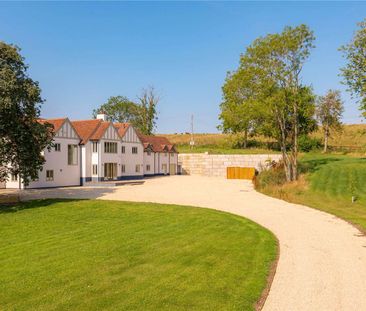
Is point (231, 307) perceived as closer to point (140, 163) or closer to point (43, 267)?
point (43, 267)

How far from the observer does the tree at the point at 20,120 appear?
899 inches

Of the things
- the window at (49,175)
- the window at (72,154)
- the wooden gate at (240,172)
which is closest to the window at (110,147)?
the window at (72,154)

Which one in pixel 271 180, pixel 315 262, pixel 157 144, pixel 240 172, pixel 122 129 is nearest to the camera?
pixel 315 262

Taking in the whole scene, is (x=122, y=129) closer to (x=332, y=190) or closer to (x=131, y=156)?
(x=131, y=156)

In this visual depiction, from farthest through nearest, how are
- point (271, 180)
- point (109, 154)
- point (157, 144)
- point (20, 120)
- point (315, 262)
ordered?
point (157, 144)
point (109, 154)
point (271, 180)
point (20, 120)
point (315, 262)

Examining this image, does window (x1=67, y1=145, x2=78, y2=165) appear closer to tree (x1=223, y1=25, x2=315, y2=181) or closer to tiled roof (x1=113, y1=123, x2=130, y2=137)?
tiled roof (x1=113, y1=123, x2=130, y2=137)

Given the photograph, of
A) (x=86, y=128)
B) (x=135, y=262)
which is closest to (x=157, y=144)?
(x=86, y=128)

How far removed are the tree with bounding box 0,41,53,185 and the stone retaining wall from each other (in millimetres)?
34925

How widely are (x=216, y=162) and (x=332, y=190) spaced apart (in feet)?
101

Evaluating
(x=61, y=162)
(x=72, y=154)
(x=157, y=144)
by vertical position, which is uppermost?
(x=157, y=144)

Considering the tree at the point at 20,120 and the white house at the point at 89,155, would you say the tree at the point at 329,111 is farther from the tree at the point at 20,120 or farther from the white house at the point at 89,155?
the tree at the point at 20,120

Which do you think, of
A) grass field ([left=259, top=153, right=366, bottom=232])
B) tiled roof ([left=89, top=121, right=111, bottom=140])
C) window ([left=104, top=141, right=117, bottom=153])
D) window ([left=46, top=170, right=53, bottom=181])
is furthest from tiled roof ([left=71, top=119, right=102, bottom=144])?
grass field ([left=259, top=153, right=366, bottom=232])

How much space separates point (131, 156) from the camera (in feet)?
165

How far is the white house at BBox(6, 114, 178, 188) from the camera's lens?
3894 cm
